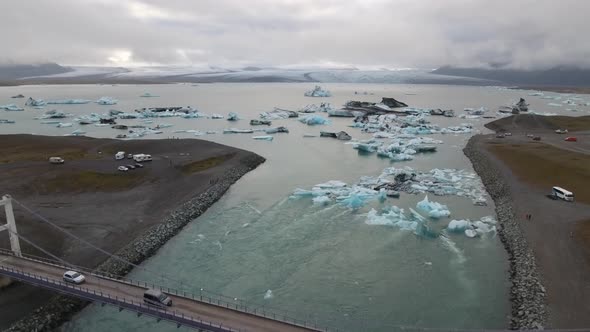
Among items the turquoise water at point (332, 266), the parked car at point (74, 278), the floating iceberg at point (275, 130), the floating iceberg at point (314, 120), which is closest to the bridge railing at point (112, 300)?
the parked car at point (74, 278)

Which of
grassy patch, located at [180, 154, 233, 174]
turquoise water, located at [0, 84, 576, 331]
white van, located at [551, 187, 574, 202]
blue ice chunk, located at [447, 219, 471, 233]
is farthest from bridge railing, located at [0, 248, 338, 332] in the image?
white van, located at [551, 187, 574, 202]

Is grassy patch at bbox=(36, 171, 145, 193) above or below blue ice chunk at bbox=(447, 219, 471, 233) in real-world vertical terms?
above

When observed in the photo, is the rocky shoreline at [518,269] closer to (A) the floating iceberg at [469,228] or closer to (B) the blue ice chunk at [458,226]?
(A) the floating iceberg at [469,228]

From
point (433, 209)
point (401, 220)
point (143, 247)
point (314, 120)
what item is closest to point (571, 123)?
point (314, 120)

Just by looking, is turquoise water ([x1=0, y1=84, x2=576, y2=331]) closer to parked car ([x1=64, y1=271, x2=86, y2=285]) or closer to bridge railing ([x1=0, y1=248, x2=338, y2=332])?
bridge railing ([x1=0, y1=248, x2=338, y2=332])

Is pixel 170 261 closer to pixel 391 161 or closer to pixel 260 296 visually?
pixel 260 296

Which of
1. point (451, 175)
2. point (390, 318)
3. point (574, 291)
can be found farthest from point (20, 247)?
point (451, 175)

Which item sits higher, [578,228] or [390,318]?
[578,228]
